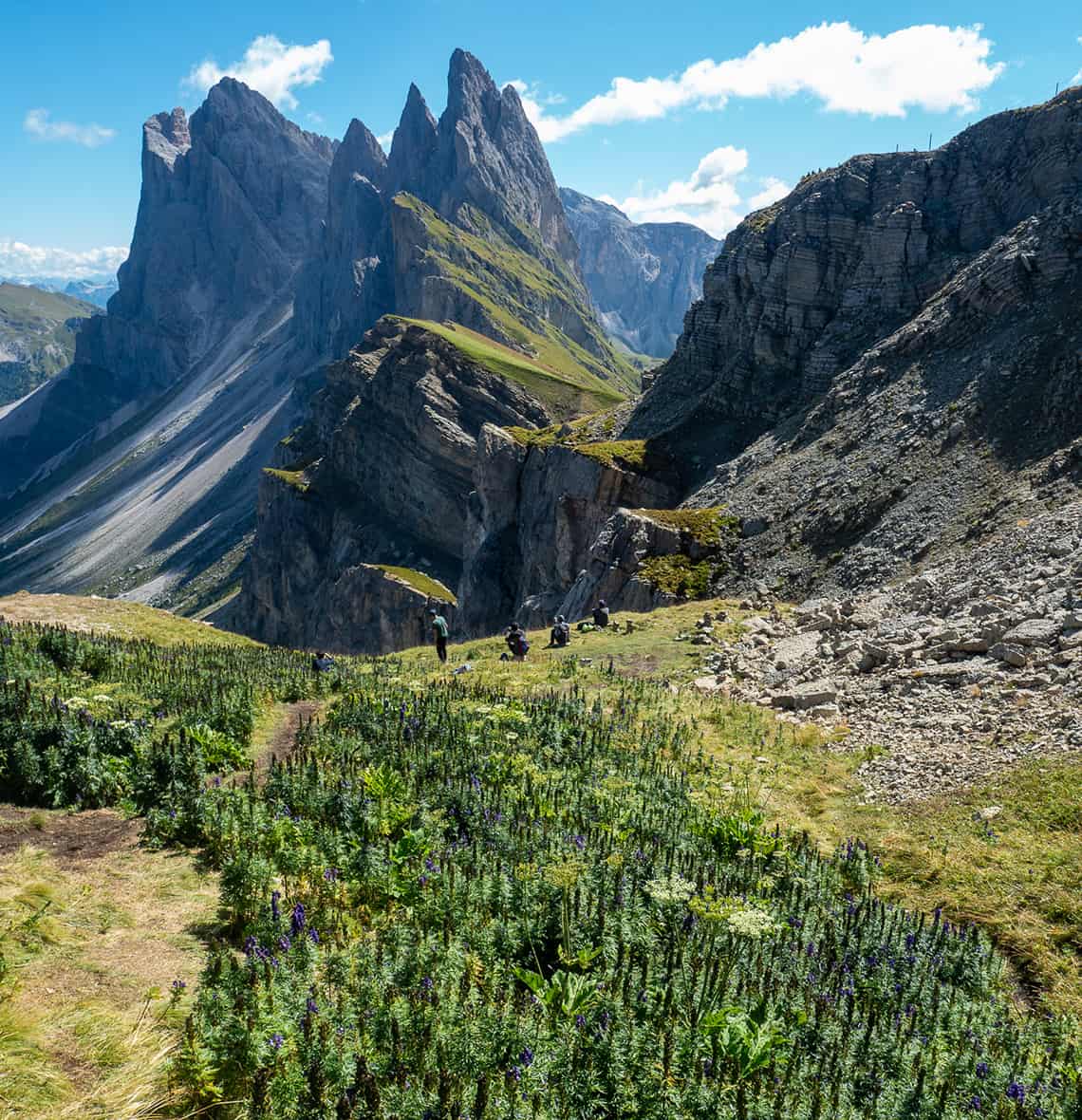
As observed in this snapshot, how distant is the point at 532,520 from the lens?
3044 inches

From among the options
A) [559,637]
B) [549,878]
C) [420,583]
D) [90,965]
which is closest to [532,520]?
[420,583]

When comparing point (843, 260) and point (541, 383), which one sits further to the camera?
point (541, 383)

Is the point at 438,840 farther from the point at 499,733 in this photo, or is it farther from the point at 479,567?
the point at 479,567

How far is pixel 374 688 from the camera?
2123cm

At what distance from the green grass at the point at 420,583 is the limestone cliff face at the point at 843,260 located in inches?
1575

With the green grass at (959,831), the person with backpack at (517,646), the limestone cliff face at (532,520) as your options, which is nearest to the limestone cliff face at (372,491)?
the limestone cliff face at (532,520)

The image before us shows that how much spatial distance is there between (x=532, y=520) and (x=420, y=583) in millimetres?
30656

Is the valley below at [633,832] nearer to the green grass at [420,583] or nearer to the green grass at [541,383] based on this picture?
the green grass at [420,583]

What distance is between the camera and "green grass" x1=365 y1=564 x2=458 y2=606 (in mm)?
99438

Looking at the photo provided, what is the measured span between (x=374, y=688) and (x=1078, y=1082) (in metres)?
17.4

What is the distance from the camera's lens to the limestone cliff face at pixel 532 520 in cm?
6319

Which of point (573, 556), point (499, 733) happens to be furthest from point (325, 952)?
point (573, 556)

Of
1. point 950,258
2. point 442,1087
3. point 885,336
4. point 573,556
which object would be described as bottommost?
point 442,1087

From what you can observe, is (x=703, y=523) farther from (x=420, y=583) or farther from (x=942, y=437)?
(x=420, y=583)
